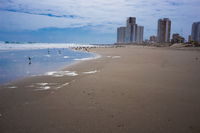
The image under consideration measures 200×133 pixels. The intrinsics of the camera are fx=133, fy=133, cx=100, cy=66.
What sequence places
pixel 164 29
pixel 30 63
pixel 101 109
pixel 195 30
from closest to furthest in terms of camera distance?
pixel 101 109 → pixel 30 63 → pixel 195 30 → pixel 164 29

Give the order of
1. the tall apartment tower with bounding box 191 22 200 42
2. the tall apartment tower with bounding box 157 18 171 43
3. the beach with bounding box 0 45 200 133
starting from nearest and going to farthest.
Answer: the beach with bounding box 0 45 200 133
the tall apartment tower with bounding box 191 22 200 42
the tall apartment tower with bounding box 157 18 171 43

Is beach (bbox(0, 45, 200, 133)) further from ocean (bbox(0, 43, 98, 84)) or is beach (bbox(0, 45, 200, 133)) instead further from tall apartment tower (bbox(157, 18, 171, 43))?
tall apartment tower (bbox(157, 18, 171, 43))

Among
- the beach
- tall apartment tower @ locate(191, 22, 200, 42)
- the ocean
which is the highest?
tall apartment tower @ locate(191, 22, 200, 42)

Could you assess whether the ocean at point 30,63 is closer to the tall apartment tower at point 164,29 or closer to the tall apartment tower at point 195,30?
the tall apartment tower at point 164,29

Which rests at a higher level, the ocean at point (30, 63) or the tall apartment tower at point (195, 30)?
the tall apartment tower at point (195, 30)

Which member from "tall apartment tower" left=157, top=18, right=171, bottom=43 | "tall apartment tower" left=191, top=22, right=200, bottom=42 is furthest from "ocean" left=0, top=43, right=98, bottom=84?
"tall apartment tower" left=191, top=22, right=200, bottom=42

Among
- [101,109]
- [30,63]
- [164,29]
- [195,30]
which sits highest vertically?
[164,29]

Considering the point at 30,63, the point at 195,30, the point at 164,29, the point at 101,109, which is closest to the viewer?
the point at 101,109

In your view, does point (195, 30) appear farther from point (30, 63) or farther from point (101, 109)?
point (101, 109)

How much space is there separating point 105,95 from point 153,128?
6.78 ft

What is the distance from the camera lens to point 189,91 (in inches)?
195

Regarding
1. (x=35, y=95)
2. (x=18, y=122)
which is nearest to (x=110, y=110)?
(x=18, y=122)

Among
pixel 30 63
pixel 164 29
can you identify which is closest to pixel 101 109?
pixel 30 63

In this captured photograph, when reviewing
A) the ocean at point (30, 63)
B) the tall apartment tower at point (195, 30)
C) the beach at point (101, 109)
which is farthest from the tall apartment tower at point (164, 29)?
the beach at point (101, 109)
